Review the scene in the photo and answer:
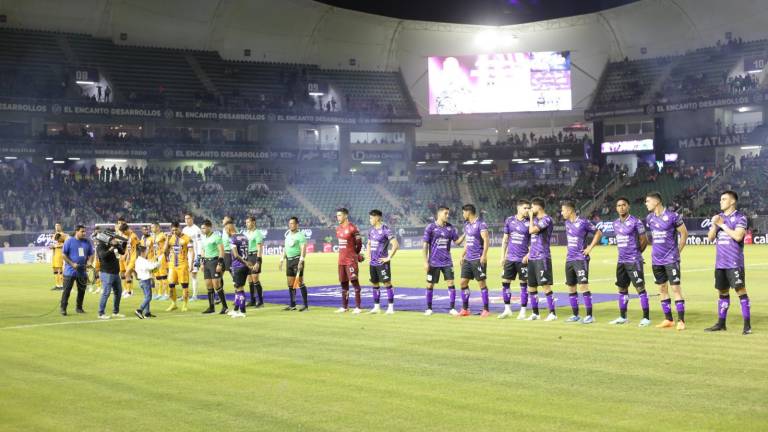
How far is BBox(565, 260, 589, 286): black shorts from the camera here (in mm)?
17672

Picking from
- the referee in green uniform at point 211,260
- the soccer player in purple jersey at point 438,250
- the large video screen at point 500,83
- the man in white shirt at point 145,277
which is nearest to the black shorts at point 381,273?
the soccer player in purple jersey at point 438,250

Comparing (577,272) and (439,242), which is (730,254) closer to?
(577,272)

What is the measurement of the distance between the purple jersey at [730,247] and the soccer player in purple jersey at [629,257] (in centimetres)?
159

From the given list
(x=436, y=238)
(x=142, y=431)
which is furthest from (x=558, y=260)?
(x=142, y=431)

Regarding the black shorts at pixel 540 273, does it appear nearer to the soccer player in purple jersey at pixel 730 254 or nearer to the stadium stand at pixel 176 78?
the soccer player in purple jersey at pixel 730 254

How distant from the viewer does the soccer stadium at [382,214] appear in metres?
11.0

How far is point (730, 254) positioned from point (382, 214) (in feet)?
68.3

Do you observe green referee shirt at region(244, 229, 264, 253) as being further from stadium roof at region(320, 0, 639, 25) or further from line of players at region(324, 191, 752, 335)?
stadium roof at region(320, 0, 639, 25)

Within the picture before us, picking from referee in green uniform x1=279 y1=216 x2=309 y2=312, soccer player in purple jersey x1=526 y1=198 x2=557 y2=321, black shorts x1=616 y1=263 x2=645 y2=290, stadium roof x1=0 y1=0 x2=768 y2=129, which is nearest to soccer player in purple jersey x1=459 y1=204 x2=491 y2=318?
soccer player in purple jersey x1=526 y1=198 x2=557 y2=321

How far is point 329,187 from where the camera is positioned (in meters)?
73.6

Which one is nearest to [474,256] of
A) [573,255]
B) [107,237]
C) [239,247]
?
[573,255]

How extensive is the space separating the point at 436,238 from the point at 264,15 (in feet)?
197

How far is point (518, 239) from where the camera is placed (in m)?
19.0

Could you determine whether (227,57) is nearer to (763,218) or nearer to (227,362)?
(763,218)
